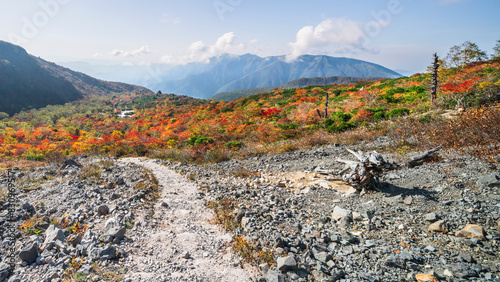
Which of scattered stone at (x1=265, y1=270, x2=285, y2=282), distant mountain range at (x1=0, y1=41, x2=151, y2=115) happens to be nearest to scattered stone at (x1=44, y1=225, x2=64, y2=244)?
scattered stone at (x1=265, y1=270, x2=285, y2=282)

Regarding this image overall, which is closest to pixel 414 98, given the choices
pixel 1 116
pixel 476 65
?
pixel 476 65

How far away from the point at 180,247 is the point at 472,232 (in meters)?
5.88

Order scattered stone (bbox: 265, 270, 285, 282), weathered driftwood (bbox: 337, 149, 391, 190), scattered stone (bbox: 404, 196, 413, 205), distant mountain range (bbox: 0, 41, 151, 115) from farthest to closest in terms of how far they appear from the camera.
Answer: distant mountain range (bbox: 0, 41, 151, 115), weathered driftwood (bbox: 337, 149, 391, 190), scattered stone (bbox: 404, 196, 413, 205), scattered stone (bbox: 265, 270, 285, 282)

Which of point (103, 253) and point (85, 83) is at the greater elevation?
point (85, 83)

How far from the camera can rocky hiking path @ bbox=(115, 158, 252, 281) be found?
4.18 m

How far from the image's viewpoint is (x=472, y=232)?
12.7 feet

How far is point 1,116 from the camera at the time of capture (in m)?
58.2

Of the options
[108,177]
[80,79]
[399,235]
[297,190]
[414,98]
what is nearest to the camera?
[399,235]

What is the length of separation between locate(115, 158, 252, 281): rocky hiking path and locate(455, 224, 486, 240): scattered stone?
13.2 ft

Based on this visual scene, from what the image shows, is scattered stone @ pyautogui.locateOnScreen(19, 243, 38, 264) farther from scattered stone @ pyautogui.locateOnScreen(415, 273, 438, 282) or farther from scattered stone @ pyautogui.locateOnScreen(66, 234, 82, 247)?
scattered stone @ pyautogui.locateOnScreen(415, 273, 438, 282)

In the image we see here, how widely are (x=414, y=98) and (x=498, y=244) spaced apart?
25.2 meters

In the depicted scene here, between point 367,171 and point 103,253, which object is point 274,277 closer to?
point 103,253

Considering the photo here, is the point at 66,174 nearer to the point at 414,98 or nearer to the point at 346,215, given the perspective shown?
the point at 346,215

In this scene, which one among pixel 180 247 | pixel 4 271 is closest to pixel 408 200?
pixel 180 247
